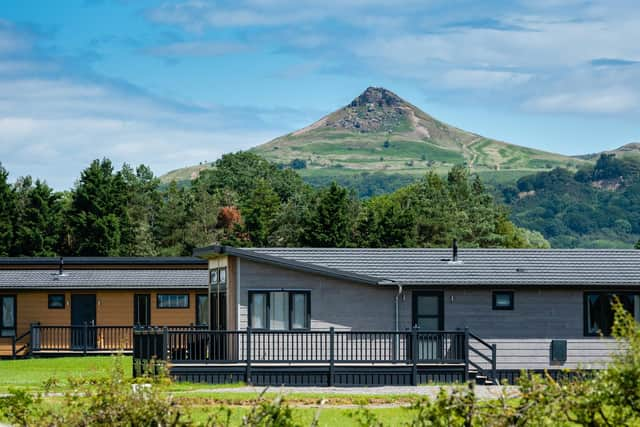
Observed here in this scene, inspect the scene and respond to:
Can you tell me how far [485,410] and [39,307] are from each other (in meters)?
30.7

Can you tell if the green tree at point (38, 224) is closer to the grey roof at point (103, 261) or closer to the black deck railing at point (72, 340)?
the grey roof at point (103, 261)

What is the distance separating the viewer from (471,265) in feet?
97.3

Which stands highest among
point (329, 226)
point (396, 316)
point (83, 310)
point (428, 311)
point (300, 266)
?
point (329, 226)

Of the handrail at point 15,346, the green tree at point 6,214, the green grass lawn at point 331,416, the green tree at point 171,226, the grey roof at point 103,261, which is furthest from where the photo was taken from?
the green tree at point 171,226

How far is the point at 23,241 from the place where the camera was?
6600 centimetres

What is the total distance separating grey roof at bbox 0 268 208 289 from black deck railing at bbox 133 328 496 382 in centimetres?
1125

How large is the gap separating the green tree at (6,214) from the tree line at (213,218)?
57 mm

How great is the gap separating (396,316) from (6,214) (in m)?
43.7

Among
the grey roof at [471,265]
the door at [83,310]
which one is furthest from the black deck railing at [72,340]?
the grey roof at [471,265]

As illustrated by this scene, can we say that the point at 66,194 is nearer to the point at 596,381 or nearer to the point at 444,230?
the point at 444,230

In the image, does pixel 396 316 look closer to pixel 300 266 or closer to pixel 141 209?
pixel 300 266

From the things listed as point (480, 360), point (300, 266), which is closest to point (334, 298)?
point (300, 266)

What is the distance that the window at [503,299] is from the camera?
94.1 ft

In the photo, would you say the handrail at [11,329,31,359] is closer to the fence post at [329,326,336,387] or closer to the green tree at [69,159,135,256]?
the fence post at [329,326,336,387]
